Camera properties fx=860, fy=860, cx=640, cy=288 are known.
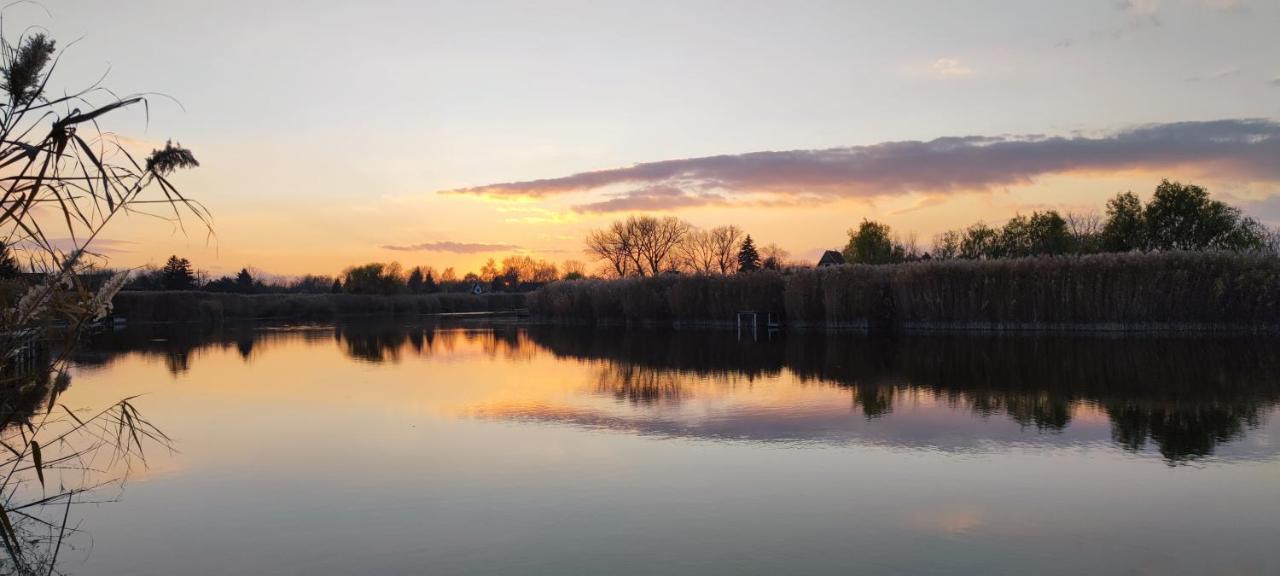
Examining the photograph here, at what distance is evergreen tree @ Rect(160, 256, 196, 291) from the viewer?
7312 centimetres

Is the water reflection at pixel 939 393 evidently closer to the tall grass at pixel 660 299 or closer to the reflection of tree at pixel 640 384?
the reflection of tree at pixel 640 384

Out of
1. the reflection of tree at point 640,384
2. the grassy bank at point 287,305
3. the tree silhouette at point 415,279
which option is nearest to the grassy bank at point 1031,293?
the reflection of tree at point 640,384

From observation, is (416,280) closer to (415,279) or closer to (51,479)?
(415,279)

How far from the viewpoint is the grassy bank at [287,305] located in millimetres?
52938

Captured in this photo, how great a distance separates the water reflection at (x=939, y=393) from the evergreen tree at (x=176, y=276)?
5626 centimetres

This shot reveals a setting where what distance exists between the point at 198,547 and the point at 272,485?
178 centimetres

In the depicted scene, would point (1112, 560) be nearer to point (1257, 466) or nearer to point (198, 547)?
point (1257, 466)

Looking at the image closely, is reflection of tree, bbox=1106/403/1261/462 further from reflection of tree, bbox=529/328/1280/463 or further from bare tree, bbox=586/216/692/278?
bare tree, bbox=586/216/692/278

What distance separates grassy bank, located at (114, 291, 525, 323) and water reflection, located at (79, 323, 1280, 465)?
33820 mm

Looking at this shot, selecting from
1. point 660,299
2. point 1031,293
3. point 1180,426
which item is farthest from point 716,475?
point 660,299

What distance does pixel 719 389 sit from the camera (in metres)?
13.2

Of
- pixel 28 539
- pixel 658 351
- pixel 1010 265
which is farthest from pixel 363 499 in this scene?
pixel 1010 265

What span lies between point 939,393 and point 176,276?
7537cm

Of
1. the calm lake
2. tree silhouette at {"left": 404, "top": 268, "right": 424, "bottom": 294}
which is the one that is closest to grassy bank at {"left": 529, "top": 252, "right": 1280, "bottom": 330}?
the calm lake
